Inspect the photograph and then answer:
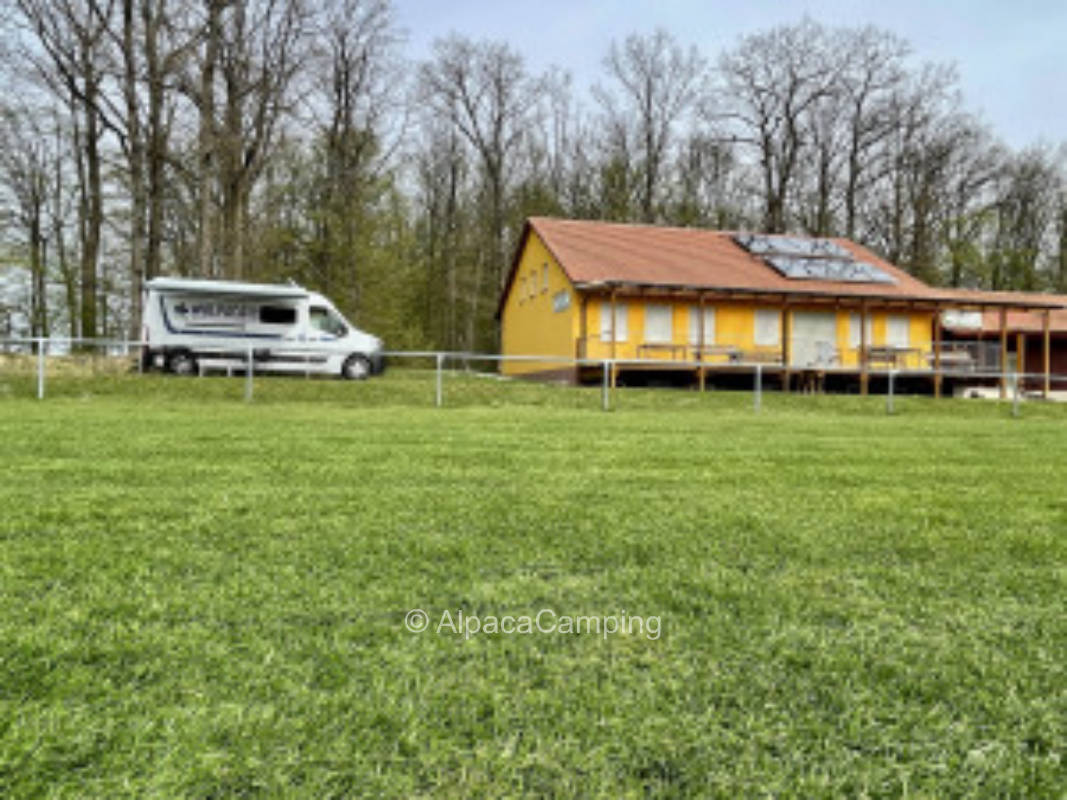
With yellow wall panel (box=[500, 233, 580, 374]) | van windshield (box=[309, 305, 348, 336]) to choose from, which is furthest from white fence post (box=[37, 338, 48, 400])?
yellow wall panel (box=[500, 233, 580, 374])

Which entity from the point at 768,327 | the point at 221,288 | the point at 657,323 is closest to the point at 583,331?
the point at 657,323

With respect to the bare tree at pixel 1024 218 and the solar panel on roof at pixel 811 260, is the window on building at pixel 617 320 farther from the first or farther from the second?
the bare tree at pixel 1024 218

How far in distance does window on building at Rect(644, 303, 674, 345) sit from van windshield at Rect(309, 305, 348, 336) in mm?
9162

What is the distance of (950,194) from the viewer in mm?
36562

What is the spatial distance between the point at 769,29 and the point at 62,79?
28.4m

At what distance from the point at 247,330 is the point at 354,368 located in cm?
277

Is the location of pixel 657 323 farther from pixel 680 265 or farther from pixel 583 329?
pixel 583 329

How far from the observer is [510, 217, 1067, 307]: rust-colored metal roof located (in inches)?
853

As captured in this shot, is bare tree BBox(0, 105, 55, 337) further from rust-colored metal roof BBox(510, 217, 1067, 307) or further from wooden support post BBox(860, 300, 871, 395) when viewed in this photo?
wooden support post BBox(860, 300, 871, 395)

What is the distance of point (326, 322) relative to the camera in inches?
732

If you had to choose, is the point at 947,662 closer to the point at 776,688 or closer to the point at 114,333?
the point at 776,688

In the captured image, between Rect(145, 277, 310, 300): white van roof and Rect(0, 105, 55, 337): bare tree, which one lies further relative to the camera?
Rect(0, 105, 55, 337): bare tree

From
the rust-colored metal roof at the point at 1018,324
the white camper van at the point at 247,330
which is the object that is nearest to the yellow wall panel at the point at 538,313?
the white camper van at the point at 247,330

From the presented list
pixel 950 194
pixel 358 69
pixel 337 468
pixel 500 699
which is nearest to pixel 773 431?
pixel 337 468
